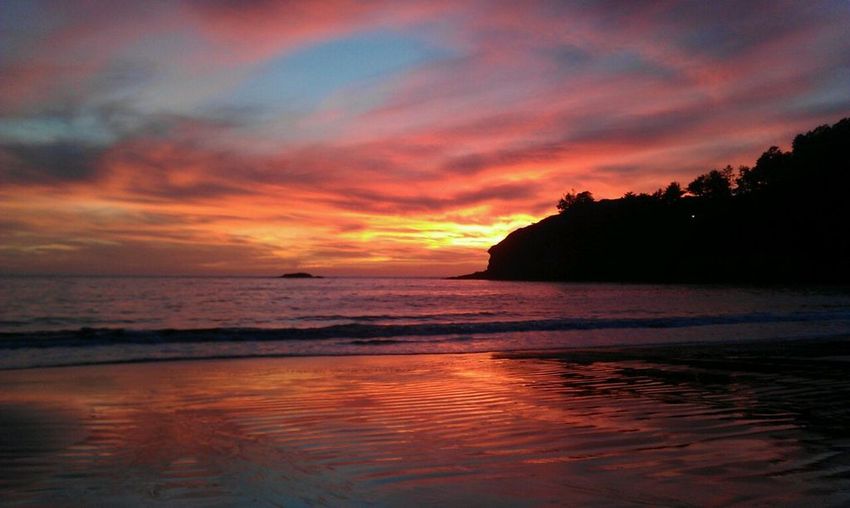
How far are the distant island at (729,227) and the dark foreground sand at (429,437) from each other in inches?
3132

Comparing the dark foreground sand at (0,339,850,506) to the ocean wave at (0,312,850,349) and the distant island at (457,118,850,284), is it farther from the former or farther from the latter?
the distant island at (457,118,850,284)

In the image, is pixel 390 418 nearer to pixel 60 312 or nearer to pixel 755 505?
pixel 755 505

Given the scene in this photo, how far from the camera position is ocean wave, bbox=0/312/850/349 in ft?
61.6

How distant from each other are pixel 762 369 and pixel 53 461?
1213 cm

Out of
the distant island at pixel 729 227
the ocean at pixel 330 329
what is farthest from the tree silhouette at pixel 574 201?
the ocean at pixel 330 329

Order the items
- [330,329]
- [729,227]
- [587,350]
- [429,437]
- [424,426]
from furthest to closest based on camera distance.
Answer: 1. [729,227]
2. [330,329]
3. [587,350]
4. [424,426]
5. [429,437]

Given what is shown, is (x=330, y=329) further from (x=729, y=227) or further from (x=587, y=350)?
(x=729, y=227)

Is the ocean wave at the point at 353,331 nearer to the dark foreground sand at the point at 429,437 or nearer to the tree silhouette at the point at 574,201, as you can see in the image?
the dark foreground sand at the point at 429,437

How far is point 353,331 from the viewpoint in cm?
2298

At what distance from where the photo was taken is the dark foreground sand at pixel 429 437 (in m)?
4.77

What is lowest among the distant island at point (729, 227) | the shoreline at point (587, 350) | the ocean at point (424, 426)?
the shoreline at point (587, 350)

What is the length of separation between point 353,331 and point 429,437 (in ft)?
54.7

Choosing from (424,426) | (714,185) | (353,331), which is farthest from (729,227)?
(424,426)

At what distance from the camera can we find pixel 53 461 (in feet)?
19.3
